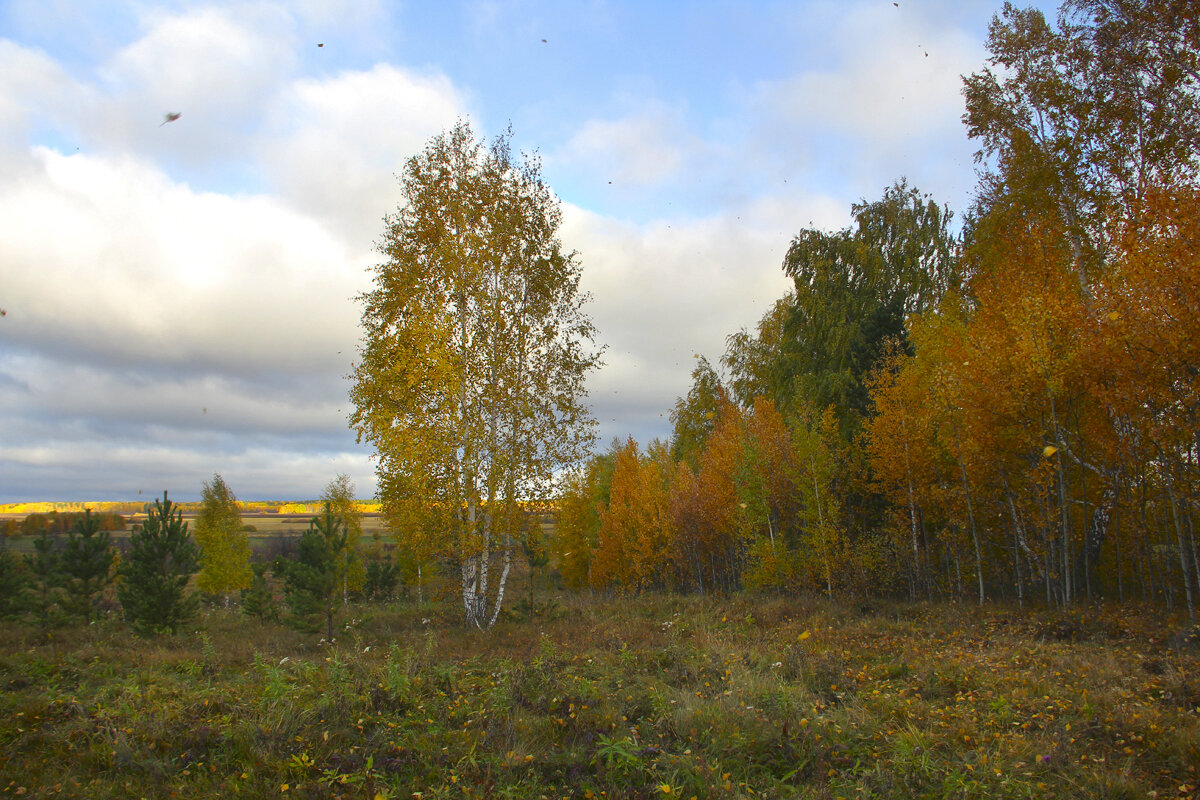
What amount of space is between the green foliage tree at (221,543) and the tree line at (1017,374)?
81.2 feet

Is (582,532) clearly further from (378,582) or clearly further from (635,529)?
(378,582)

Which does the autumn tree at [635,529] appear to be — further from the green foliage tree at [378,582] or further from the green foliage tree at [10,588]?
the green foliage tree at [10,588]

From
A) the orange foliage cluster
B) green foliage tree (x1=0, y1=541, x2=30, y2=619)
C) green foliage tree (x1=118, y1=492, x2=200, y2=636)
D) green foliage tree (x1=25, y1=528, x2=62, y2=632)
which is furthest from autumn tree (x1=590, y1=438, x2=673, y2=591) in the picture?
green foliage tree (x1=0, y1=541, x2=30, y2=619)

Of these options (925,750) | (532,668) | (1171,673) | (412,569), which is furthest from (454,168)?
(412,569)

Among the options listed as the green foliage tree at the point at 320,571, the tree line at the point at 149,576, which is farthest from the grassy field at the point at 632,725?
the tree line at the point at 149,576

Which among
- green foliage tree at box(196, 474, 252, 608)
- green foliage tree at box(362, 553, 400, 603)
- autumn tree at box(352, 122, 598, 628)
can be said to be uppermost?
autumn tree at box(352, 122, 598, 628)

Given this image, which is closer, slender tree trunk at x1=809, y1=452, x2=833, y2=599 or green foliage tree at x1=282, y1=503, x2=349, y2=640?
green foliage tree at x1=282, y1=503, x2=349, y2=640

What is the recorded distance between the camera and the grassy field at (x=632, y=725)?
4.95m

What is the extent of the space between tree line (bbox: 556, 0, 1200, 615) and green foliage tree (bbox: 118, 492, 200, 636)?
35.7ft

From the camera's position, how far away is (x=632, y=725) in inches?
245

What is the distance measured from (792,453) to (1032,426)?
7.14m

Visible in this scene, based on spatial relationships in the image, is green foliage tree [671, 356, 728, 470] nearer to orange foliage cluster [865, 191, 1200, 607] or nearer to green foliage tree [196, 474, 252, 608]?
orange foliage cluster [865, 191, 1200, 607]

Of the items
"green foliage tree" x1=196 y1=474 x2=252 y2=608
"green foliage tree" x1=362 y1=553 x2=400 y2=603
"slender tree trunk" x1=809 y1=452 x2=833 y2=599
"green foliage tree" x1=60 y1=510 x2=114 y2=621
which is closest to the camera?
"green foliage tree" x1=60 y1=510 x2=114 y2=621

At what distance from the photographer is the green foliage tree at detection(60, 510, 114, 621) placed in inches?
719
